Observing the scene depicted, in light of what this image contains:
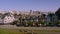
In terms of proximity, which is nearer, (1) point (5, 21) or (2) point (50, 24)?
(2) point (50, 24)

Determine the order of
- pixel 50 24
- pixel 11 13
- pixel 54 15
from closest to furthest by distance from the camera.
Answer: pixel 50 24 < pixel 54 15 < pixel 11 13

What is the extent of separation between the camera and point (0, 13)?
71.2ft

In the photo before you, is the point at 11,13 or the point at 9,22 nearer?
the point at 9,22

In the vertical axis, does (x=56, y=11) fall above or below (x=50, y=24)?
above

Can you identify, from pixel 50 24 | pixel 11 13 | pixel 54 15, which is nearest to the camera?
pixel 50 24

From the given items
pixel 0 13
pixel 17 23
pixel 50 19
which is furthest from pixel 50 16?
pixel 0 13

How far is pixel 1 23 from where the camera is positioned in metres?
18.0

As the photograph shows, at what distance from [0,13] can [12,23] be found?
4.25 meters

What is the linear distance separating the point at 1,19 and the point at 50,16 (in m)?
5.08

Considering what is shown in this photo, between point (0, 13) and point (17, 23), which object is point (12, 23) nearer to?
point (17, 23)

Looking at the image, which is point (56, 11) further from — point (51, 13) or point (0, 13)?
point (0, 13)

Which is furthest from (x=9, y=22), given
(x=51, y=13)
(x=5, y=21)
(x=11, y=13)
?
(x=51, y=13)

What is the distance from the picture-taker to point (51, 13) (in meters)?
18.0

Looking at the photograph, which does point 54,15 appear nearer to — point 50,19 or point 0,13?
point 50,19
